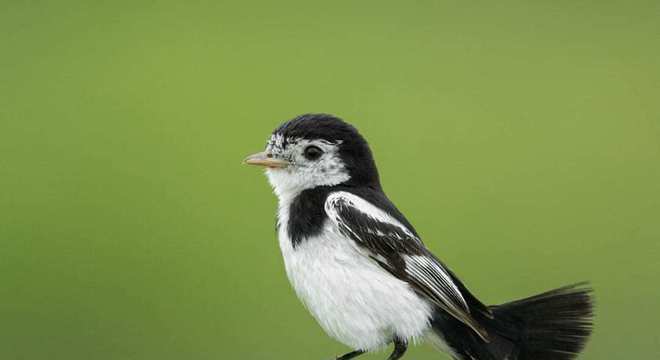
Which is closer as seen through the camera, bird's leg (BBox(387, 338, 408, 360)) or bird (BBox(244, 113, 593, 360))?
bird (BBox(244, 113, 593, 360))

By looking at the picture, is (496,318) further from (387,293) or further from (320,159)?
(320,159)

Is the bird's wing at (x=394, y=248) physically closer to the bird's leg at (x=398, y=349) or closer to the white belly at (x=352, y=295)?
the white belly at (x=352, y=295)

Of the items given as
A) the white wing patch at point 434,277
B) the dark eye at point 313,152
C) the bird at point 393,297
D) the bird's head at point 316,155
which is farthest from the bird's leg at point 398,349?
the dark eye at point 313,152

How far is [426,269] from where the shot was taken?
3.94 meters

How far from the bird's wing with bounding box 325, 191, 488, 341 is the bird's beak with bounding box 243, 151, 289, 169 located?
30 cm

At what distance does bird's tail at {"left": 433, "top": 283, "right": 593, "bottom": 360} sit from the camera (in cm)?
379

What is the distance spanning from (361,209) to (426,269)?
1.16 feet

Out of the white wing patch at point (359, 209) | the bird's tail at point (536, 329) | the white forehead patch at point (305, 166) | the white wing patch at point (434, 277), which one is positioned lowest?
the bird's tail at point (536, 329)

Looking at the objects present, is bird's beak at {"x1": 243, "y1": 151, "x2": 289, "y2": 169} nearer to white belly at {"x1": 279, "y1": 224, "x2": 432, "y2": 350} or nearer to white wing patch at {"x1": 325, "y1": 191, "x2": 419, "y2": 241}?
white wing patch at {"x1": 325, "y1": 191, "x2": 419, "y2": 241}

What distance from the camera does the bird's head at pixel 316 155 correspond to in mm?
4184

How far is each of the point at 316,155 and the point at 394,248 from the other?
0.54 m

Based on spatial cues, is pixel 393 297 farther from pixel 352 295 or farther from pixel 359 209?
pixel 359 209

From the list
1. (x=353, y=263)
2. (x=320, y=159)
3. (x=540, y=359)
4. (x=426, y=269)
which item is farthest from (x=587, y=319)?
(x=320, y=159)

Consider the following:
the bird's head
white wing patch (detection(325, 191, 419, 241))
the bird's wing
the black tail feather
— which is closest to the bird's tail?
the black tail feather
